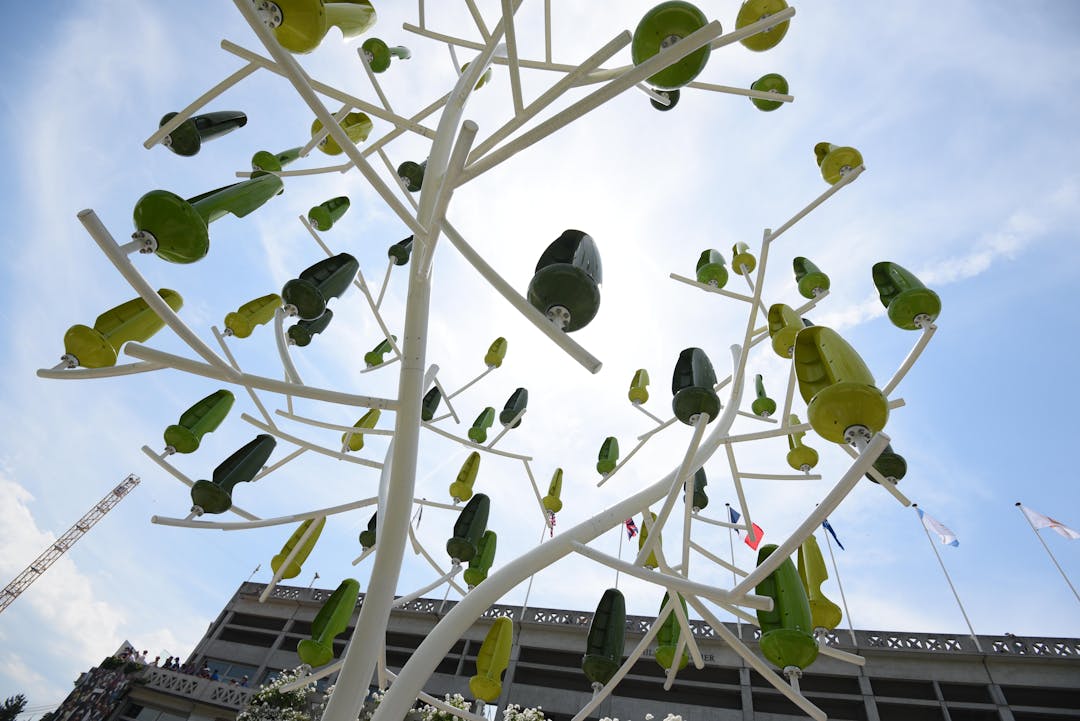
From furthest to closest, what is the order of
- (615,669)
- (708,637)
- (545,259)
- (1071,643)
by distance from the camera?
(708,637), (1071,643), (615,669), (545,259)

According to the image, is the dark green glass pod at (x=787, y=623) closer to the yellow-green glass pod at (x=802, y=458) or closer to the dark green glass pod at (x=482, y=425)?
the yellow-green glass pod at (x=802, y=458)

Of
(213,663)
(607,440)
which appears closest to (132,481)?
(213,663)

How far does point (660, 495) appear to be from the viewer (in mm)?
3174

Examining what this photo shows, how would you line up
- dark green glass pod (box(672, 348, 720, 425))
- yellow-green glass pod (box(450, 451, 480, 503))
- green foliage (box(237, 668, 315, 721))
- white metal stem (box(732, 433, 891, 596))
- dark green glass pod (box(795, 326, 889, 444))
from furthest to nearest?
green foliage (box(237, 668, 315, 721))
yellow-green glass pod (box(450, 451, 480, 503))
dark green glass pod (box(672, 348, 720, 425))
dark green glass pod (box(795, 326, 889, 444))
white metal stem (box(732, 433, 891, 596))

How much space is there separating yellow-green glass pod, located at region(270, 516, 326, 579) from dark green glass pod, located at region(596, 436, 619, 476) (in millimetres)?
2619

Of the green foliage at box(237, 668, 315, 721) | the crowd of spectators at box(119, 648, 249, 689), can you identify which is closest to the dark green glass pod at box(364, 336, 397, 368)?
the green foliage at box(237, 668, 315, 721)

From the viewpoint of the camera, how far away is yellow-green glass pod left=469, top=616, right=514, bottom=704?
329 centimetres

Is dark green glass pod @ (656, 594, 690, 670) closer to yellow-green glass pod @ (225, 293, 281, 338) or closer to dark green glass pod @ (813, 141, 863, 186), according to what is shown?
dark green glass pod @ (813, 141, 863, 186)

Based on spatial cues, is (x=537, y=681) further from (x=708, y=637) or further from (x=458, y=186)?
(x=458, y=186)

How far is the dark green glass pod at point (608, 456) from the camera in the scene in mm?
5355

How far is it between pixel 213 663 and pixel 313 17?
105 feet

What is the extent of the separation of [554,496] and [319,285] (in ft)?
10.5

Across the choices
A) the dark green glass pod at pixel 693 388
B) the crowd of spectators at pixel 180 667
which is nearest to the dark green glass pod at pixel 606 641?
the dark green glass pod at pixel 693 388

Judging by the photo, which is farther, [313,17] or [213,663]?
[213,663]
